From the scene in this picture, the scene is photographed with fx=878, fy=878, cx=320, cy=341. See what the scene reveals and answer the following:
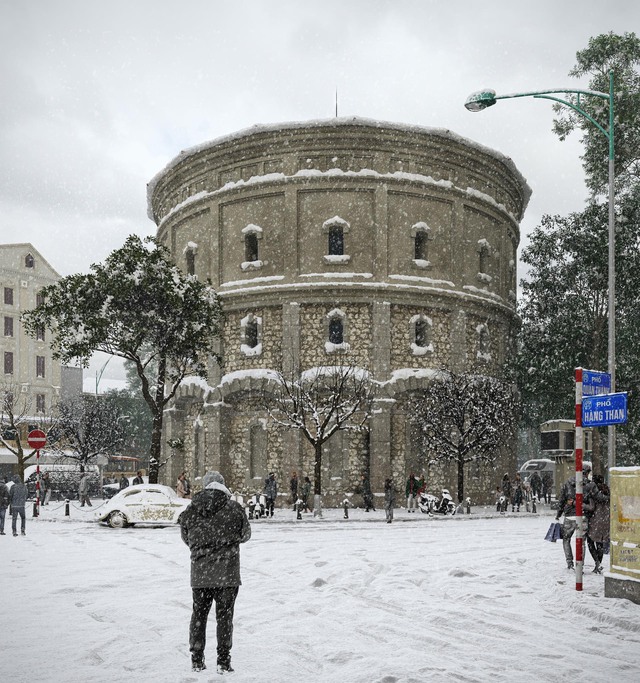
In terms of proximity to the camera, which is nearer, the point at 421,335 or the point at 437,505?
the point at 437,505

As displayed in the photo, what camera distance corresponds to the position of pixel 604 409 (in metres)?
11.5

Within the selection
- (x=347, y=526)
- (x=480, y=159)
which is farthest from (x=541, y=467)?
(x=347, y=526)

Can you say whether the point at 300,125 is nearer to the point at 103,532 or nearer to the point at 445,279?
the point at 445,279

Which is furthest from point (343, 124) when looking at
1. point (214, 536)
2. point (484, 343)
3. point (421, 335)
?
point (214, 536)

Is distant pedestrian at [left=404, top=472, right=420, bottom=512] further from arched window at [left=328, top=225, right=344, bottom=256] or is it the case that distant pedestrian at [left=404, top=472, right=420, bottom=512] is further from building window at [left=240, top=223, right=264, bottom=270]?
building window at [left=240, top=223, right=264, bottom=270]

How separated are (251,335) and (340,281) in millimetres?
4642

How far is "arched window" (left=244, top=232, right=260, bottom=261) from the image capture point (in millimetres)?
37781

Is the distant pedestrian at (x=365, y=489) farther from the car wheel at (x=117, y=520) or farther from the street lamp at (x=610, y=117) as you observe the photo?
the street lamp at (x=610, y=117)

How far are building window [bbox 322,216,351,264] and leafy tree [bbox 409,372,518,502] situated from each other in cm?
650

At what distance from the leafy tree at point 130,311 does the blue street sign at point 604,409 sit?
20.2 m

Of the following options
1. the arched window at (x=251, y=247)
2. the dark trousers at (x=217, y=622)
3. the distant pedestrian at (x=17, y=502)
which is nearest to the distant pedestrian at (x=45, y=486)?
the arched window at (x=251, y=247)

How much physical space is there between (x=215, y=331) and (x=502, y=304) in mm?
14484

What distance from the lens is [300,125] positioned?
36531 millimetres

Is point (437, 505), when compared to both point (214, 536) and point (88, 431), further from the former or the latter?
point (88, 431)
